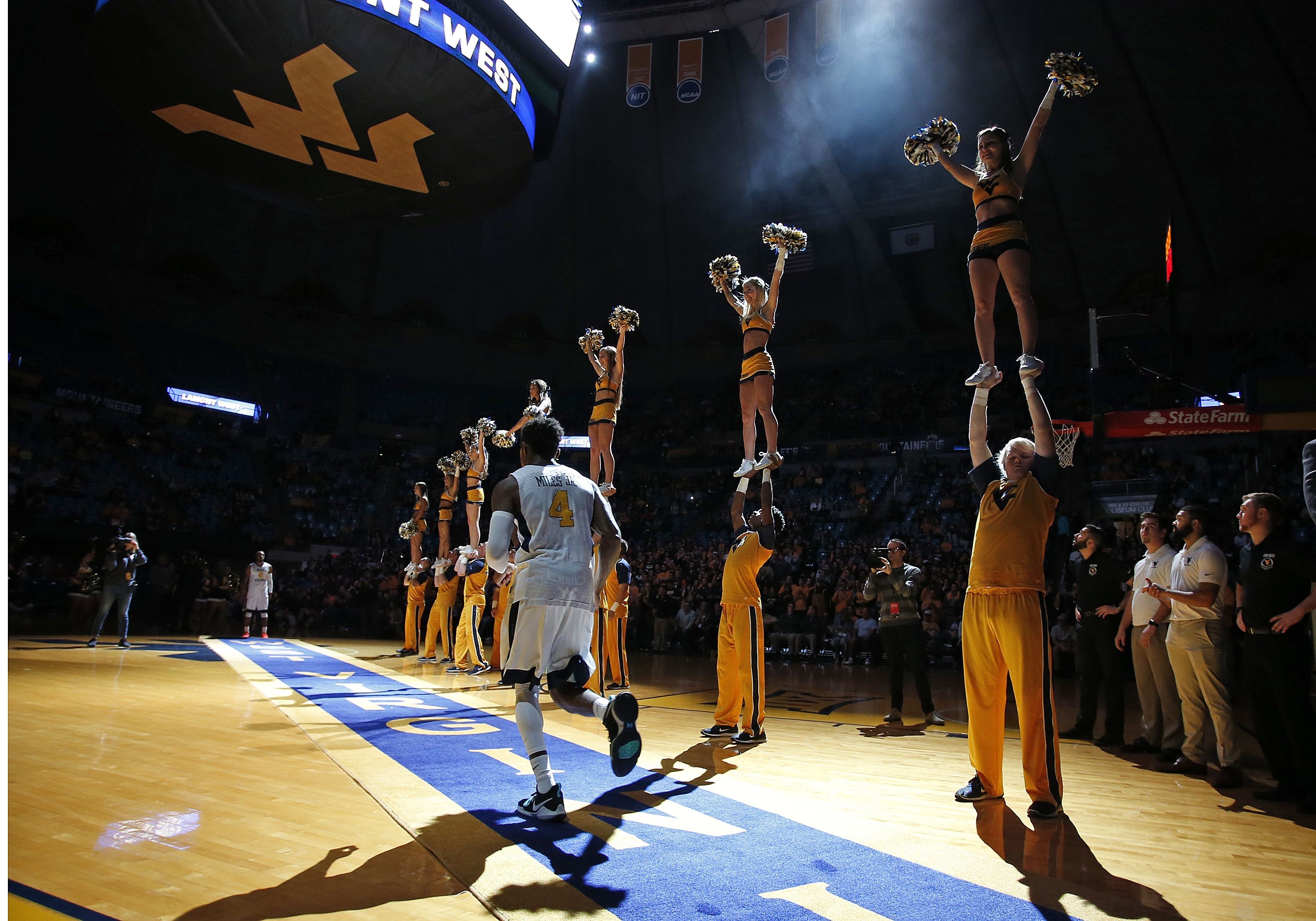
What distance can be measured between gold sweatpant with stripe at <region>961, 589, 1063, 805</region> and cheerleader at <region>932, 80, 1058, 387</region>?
1315 mm

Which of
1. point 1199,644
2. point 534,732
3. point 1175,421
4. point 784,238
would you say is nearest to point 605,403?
point 784,238

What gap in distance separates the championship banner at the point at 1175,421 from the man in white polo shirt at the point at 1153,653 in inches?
340

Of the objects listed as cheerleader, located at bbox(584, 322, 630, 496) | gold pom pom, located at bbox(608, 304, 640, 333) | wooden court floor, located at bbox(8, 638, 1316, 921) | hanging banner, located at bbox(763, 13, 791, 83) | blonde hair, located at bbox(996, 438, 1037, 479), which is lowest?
wooden court floor, located at bbox(8, 638, 1316, 921)

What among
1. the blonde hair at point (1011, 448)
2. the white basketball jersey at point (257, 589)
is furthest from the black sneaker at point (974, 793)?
the white basketball jersey at point (257, 589)

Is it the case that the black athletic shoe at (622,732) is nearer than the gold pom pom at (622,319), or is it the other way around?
the black athletic shoe at (622,732)

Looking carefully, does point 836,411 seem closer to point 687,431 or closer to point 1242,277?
point 687,431

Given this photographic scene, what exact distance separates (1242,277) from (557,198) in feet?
68.9

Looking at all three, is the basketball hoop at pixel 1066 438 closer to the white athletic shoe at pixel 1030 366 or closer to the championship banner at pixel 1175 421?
the championship banner at pixel 1175 421

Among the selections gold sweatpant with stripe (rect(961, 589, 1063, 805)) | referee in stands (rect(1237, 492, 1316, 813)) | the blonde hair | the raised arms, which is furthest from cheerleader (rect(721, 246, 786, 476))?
referee in stands (rect(1237, 492, 1316, 813))

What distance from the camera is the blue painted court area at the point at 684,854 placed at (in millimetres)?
2656

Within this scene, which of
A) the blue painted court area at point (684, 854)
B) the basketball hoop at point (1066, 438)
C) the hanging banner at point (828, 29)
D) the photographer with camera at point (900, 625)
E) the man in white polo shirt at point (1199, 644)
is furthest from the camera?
the hanging banner at point (828, 29)

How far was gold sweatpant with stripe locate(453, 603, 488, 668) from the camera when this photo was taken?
1166cm

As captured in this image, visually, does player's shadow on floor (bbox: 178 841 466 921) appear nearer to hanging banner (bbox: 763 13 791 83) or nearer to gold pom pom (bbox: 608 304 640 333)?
gold pom pom (bbox: 608 304 640 333)

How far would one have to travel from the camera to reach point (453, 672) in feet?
37.7
